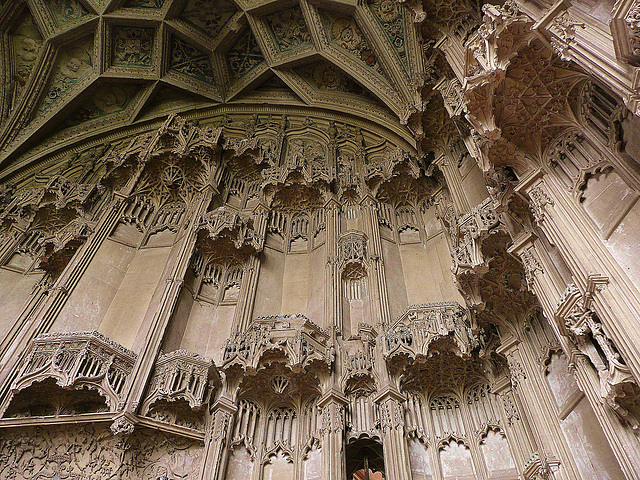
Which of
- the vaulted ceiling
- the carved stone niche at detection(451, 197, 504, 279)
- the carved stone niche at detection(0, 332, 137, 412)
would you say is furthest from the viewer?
the vaulted ceiling

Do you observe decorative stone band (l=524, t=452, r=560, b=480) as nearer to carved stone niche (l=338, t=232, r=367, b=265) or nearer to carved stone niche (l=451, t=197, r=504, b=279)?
carved stone niche (l=451, t=197, r=504, b=279)

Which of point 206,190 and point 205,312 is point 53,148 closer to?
point 206,190

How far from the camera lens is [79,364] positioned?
9.02 m

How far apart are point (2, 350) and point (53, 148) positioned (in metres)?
10.4

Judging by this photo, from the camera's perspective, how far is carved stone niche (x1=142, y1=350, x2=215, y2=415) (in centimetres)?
912

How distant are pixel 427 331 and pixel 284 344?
2544 millimetres

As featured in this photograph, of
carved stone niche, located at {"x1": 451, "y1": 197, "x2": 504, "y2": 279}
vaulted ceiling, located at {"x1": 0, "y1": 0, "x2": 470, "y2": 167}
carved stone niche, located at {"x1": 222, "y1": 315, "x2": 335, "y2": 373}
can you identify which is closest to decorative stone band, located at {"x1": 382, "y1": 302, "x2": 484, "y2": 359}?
carved stone niche, located at {"x1": 222, "y1": 315, "x2": 335, "y2": 373}

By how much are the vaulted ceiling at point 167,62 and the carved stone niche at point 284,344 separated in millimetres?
8778

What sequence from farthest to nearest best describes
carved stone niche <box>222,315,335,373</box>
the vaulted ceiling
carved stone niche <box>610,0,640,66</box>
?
1. the vaulted ceiling
2. carved stone niche <box>222,315,335,373</box>
3. carved stone niche <box>610,0,640,66</box>

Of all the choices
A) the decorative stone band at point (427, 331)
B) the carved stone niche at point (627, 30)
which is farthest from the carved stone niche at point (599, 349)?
the decorative stone band at point (427, 331)

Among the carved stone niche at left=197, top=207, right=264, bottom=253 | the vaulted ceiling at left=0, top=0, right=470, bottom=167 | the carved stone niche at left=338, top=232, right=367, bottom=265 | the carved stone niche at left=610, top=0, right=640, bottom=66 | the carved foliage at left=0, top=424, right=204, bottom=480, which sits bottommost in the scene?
the carved foliage at left=0, top=424, right=204, bottom=480

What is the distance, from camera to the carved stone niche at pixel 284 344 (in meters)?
9.37

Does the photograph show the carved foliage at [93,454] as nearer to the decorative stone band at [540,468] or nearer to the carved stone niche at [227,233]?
the carved stone niche at [227,233]

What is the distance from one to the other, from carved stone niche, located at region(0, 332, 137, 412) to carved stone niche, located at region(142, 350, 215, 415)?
506mm
